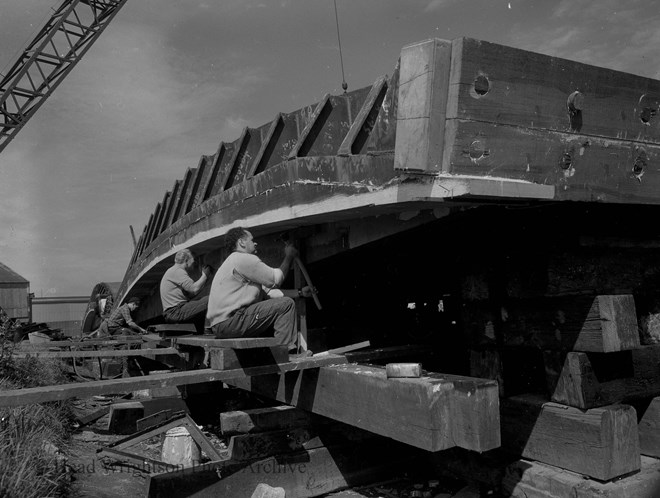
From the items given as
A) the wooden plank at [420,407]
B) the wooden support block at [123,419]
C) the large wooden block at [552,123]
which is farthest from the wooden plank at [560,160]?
the wooden support block at [123,419]

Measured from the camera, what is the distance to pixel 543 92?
9.62ft

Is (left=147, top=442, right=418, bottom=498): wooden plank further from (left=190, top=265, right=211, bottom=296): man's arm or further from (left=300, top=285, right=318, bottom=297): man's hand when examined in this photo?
(left=190, top=265, right=211, bottom=296): man's arm

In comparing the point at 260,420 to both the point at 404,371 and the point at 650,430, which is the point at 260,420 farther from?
the point at 650,430

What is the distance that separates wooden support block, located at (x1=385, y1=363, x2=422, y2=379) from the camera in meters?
3.45

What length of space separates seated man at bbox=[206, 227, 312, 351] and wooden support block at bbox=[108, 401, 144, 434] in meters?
2.97

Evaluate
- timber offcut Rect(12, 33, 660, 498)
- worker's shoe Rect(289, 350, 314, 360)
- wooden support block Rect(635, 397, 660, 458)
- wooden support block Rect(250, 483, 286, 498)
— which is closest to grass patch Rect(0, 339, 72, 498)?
timber offcut Rect(12, 33, 660, 498)

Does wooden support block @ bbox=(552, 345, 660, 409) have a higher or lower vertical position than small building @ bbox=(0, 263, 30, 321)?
higher

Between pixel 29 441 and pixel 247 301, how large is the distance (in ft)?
6.76

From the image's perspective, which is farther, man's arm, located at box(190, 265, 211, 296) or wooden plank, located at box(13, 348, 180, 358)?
man's arm, located at box(190, 265, 211, 296)

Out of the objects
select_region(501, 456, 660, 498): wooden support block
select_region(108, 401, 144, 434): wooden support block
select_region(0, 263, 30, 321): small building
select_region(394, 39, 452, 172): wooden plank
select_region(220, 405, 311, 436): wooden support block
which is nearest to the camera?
select_region(394, 39, 452, 172): wooden plank

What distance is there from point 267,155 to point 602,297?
111 inches

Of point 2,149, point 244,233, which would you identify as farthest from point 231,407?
point 2,149

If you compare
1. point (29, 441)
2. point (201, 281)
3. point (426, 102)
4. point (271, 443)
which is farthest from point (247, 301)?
point (201, 281)

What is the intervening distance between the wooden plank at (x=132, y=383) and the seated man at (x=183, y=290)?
3096 mm
